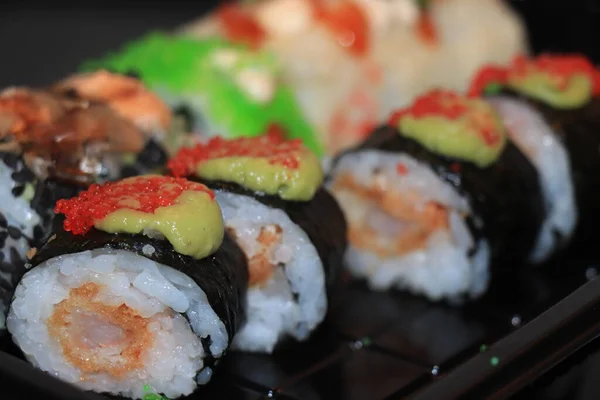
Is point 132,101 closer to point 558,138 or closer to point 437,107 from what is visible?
point 437,107

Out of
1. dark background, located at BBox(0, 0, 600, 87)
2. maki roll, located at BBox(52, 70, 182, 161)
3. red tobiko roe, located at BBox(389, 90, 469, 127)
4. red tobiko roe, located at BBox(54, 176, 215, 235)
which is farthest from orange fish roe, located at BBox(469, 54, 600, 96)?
dark background, located at BBox(0, 0, 600, 87)

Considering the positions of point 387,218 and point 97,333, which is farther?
point 387,218

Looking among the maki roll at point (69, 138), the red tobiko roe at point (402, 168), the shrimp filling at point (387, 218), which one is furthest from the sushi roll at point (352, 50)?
the maki roll at point (69, 138)

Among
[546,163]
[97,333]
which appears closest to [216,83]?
[546,163]

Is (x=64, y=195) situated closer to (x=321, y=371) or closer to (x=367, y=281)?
(x=321, y=371)

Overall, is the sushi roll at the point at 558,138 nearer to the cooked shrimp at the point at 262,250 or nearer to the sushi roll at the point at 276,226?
the sushi roll at the point at 276,226

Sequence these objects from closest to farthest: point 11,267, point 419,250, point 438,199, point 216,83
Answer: point 11,267 < point 438,199 < point 419,250 < point 216,83

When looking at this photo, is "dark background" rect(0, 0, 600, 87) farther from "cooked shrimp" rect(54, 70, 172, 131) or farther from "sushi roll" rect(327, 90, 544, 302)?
"cooked shrimp" rect(54, 70, 172, 131)
